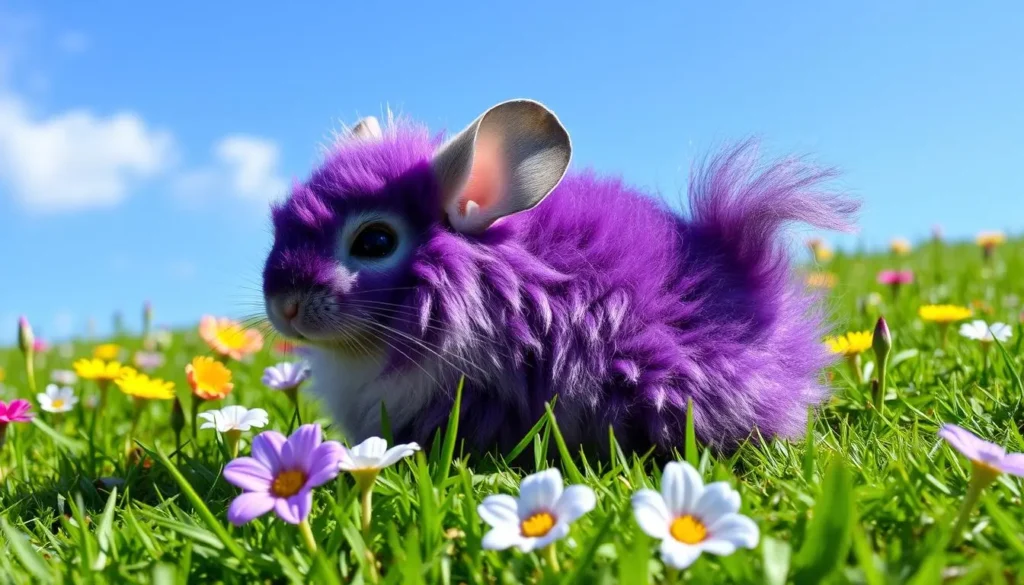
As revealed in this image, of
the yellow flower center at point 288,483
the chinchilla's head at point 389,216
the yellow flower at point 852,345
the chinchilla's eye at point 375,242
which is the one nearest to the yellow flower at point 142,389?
the chinchilla's head at point 389,216

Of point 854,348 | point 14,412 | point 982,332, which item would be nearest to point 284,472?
point 14,412

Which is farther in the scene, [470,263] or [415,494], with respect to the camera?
[470,263]

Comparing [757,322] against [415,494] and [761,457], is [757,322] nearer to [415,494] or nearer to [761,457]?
[761,457]

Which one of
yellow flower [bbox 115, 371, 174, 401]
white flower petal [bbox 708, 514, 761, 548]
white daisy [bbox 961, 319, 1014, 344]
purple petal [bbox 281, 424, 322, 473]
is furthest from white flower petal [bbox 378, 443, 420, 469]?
white daisy [bbox 961, 319, 1014, 344]

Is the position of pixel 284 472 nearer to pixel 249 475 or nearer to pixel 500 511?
pixel 249 475

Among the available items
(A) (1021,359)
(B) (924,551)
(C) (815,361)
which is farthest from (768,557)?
(A) (1021,359)

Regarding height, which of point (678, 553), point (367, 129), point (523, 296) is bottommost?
point (678, 553)

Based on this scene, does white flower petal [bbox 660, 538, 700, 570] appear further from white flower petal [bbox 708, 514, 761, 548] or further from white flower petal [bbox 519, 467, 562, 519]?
white flower petal [bbox 519, 467, 562, 519]

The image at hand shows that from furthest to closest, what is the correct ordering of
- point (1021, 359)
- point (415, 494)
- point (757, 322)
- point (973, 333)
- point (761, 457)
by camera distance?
point (1021, 359), point (973, 333), point (757, 322), point (761, 457), point (415, 494)
